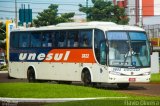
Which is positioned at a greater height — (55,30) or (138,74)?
(55,30)

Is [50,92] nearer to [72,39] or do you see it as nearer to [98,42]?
[98,42]

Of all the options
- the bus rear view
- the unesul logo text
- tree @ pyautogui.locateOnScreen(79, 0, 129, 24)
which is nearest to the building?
tree @ pyautogui.locateOnScreen(79, 0, 129, 24)

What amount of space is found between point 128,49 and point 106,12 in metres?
57.0

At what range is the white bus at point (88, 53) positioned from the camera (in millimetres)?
28078

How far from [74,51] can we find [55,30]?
2.33 metres

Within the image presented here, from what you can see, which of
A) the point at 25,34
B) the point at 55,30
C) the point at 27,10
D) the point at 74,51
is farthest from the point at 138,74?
the point at 27,10

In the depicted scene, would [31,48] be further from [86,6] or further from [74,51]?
[86,6]

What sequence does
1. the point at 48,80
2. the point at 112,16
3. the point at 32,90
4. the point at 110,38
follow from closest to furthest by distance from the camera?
the point at 32,90, the point at 110,38, the point at 48,80, the point at 112,16

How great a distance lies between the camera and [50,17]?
8406cm

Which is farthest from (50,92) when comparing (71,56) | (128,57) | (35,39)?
(35,39)

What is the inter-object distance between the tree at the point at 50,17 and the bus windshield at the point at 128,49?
5534 cm

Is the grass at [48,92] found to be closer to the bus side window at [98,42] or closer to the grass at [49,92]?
the grass at [49,92]

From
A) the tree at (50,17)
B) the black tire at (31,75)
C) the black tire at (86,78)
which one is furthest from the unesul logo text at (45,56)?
the tree at (50,17)

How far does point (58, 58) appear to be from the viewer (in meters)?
32.0
